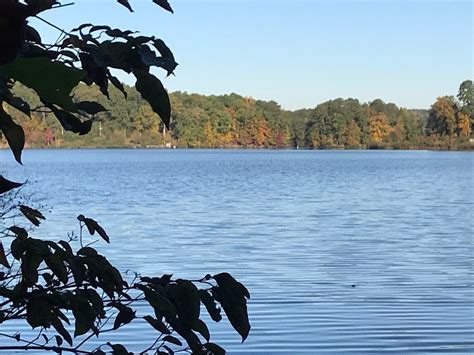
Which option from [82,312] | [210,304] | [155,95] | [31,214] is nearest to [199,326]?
[210,304]

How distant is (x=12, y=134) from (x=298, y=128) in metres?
129

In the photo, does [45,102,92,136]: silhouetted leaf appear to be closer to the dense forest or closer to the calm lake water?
the calm lake water

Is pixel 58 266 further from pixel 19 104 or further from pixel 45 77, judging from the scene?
pixel 45 77

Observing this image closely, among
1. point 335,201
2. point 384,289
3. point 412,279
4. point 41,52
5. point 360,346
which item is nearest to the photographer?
point 41,52

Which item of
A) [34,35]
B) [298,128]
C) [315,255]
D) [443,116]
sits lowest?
[315,255]

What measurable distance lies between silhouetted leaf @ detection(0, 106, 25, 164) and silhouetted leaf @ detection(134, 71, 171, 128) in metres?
0.18

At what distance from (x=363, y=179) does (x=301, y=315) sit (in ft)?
134

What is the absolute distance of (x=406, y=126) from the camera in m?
120

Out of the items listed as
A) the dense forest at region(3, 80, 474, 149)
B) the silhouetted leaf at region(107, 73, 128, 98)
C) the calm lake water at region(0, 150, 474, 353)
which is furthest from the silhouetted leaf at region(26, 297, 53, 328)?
the dense forest at region(3, 80, 474, 149)

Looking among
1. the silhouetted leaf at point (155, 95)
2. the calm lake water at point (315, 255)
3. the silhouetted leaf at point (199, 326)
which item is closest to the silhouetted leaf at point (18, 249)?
the silhouetted leaf at point (199, 326)

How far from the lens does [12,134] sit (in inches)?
35.8

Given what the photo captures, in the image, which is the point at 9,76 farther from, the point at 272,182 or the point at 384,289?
the point at 272,182

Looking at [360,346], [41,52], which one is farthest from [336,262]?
[41,52]

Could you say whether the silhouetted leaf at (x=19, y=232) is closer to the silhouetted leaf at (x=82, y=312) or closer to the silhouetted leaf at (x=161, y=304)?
the silhouetted leaf at (x=82, y=312)
